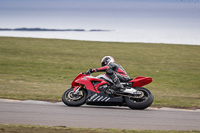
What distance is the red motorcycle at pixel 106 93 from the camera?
11.5 m

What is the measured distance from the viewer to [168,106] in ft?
42.4

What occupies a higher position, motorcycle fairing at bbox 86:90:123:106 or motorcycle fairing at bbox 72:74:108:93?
motorcycle fairing at bbox 72:74:108:93

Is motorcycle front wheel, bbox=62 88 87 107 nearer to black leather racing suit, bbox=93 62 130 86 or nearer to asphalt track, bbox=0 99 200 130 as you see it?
asphalt track, bbox=0 99 200 130

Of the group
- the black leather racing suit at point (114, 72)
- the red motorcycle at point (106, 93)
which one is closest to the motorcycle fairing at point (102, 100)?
the red motorcycle at point (106, 93)

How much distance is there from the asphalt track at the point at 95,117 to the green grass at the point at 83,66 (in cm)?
→ 215

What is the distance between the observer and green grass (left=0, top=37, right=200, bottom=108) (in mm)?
15844

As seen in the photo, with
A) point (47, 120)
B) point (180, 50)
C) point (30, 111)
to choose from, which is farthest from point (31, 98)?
point (180, 50)

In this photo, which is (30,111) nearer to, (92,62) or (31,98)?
(31,98)

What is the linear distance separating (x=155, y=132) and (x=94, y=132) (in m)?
1.38

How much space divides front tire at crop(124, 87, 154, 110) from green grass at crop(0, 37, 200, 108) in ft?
6.21

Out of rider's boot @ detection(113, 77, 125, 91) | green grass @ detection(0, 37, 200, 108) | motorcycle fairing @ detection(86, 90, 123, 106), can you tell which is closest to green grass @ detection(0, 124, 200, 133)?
motorcycle fairing @ detection(86, 90, 123, 106)

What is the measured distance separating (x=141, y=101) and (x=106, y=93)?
1108 millimetres

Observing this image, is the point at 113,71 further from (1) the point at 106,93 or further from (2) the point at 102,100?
(2) the point at 102,100

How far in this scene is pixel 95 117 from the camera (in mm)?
10133
